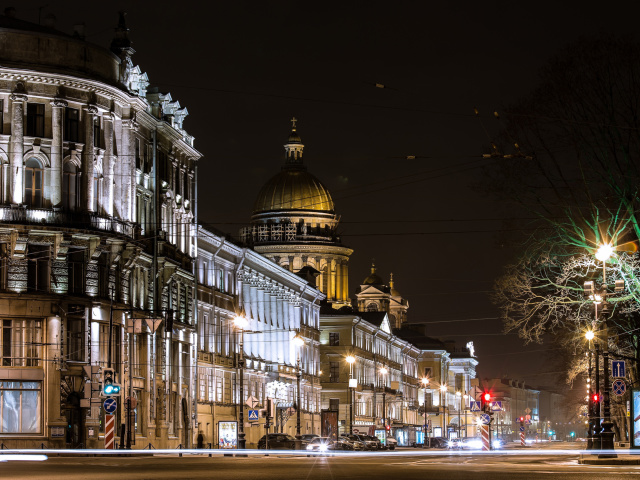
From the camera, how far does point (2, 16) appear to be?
2440 inches

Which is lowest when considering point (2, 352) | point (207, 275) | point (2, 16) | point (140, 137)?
point (2, 352)

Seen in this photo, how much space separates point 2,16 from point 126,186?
10611 millimetres

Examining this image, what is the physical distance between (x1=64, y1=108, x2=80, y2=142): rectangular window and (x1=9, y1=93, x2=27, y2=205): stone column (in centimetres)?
245

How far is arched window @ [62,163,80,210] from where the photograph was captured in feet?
198

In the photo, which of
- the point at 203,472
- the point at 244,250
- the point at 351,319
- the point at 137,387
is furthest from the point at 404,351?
the point at 203,472

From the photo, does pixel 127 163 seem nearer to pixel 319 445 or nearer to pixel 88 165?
pixel 88 165

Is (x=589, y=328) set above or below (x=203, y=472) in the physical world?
above

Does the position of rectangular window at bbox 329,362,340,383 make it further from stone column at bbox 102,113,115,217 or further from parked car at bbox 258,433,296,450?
stone column at bbox 102,113,115,217

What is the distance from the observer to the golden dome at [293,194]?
160 metres

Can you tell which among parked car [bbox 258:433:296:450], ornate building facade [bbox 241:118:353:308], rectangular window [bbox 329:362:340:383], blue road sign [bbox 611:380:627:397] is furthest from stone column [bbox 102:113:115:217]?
A: ornate building facade [bbox 241:118:353:308]

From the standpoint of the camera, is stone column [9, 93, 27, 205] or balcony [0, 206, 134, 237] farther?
stone column [9, 93, 27, 205]

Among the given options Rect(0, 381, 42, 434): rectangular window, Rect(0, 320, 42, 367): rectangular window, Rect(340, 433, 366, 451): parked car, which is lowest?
Rect(340, 433, 366, 451): parked car

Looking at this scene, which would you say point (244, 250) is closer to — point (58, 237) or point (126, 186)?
point (126, 186)

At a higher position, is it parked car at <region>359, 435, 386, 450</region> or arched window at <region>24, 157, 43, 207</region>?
arched window at <region>24, 157, 43, 207</region>
